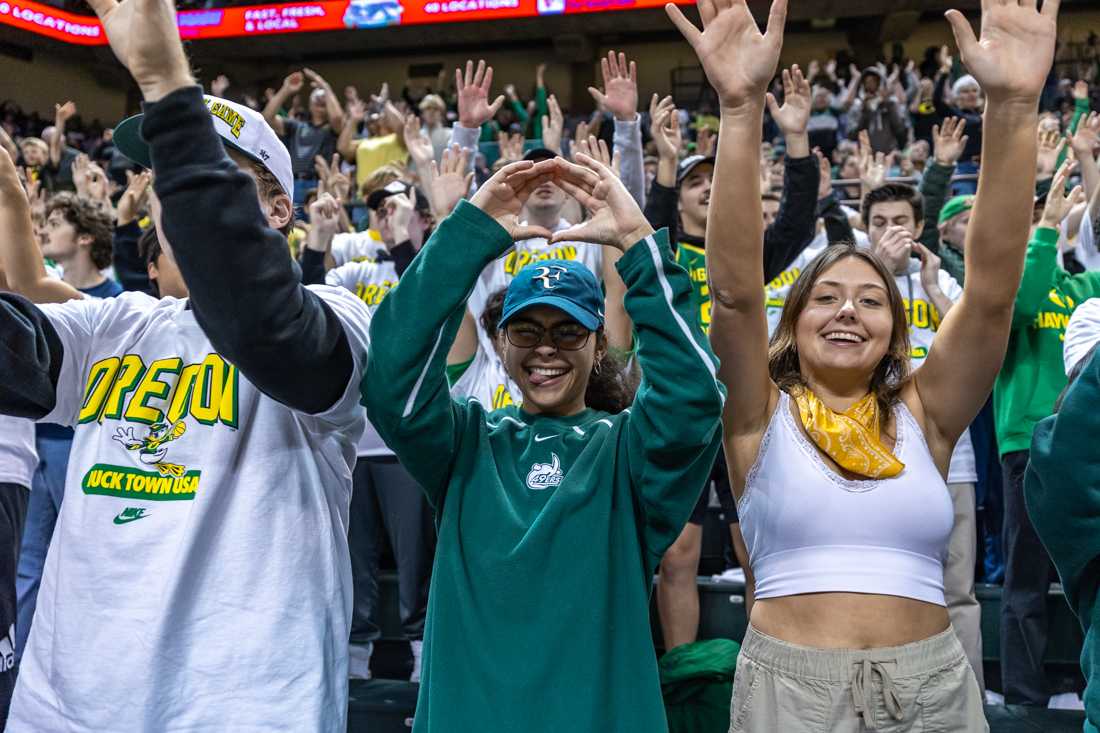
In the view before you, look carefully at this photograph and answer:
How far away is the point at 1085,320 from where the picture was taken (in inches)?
83.4

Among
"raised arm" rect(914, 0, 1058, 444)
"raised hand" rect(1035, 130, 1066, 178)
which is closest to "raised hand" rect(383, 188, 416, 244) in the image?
"raised arm" rect(914, 0, 1058, 444)

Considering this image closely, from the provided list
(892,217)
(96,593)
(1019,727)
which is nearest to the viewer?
(96,593)

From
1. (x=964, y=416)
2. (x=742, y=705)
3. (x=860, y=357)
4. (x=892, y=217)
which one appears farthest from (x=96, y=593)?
(x=892, y=217)

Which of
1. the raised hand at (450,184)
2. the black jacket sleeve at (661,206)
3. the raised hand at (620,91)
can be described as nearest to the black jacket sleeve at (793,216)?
the black jacket sleeve at (661,206)

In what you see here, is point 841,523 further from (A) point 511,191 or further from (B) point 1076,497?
(A) point 511,191

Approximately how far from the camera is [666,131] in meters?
3.90

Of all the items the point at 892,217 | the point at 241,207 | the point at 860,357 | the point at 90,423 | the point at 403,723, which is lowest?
the point at 403,723

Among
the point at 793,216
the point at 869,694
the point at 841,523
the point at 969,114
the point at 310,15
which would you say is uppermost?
the point at 310,15

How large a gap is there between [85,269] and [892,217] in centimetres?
316

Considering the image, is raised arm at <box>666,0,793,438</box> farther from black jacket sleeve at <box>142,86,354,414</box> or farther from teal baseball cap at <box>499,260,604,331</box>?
black jacket sleeve at <box>142,86,354,414</box>

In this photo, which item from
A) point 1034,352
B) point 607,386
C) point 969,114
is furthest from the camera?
point 969,114

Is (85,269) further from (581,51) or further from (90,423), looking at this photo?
(581,51)

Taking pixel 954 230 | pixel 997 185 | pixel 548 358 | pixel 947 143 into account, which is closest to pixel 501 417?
pixel 548 358

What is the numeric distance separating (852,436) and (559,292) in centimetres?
61
